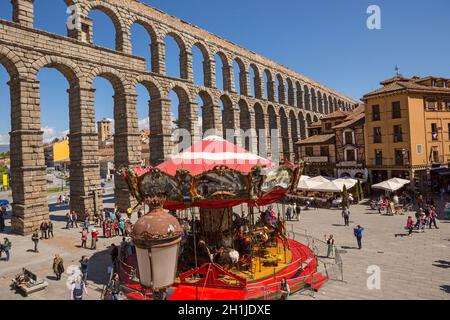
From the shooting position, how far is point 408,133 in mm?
31500

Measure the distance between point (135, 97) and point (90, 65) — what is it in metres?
5.03

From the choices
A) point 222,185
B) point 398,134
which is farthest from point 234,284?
point 398,134

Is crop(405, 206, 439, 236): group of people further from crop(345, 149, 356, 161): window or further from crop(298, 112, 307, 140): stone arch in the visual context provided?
crop(298, 112, 307, 140): stone arch

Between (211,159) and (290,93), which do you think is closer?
(211,159)

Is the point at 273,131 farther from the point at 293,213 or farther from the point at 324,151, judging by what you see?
the point at 293,213

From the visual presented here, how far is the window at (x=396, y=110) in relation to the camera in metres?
32.2

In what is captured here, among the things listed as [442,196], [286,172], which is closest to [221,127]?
[442,196]

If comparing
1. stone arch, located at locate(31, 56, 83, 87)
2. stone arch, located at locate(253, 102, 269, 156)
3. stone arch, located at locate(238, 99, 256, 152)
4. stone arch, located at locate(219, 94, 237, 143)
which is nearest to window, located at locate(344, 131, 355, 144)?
stone arch, located at locate(238, 99, 256, 152)

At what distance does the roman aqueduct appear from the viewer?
73.5 feet

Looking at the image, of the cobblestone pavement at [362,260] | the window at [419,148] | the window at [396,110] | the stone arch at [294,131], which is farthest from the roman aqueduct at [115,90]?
the window at [419,148]

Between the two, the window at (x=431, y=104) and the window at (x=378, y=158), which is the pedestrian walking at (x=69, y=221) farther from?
the window at (x=431, y=104)

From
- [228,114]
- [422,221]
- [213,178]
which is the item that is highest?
[228,114]

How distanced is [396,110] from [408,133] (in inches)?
106

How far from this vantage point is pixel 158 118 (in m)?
33.1
